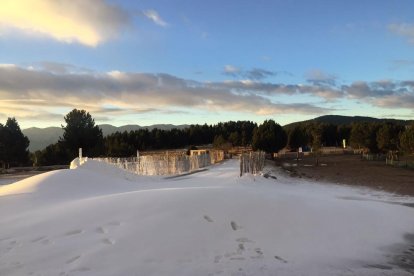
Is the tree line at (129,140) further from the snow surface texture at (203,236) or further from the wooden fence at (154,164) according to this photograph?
the snow surface texture at (203,236)

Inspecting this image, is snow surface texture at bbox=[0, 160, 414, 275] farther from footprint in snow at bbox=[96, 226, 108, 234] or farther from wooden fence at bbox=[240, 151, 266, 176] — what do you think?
wooden fence at bbox=[240, 151, 266, 176]

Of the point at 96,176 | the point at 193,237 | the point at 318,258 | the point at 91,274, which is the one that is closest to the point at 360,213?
the point at 318,258

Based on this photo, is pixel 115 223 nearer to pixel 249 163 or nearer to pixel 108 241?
pixel 108 241

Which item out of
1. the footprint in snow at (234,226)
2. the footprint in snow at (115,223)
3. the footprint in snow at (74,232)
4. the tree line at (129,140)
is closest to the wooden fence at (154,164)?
the footprint in snow at (115,223)

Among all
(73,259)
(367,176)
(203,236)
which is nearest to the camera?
(73,259)

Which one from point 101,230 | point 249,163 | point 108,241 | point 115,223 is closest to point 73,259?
point 108,241

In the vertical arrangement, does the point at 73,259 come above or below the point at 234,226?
below

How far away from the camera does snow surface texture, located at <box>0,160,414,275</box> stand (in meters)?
7.36

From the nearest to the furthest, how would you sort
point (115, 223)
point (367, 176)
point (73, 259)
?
point (73, 259) → point (115, 223) → point (367, 176)

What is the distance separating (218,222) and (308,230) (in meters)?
1.98

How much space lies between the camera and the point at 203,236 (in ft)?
28.7

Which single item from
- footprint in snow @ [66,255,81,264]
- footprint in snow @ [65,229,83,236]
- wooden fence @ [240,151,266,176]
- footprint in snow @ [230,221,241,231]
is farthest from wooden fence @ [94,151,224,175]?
footprint in snow @ [66,255,81,264]

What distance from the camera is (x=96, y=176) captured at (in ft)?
66.6

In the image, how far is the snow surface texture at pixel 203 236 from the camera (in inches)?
290
